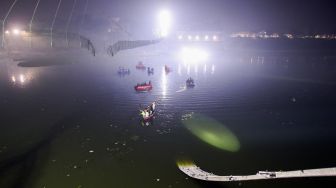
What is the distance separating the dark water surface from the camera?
18.3 metres

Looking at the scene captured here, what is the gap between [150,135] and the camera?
25469 mm

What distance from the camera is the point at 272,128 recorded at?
2817 centimetres

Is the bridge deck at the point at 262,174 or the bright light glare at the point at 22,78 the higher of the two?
the bright light glare at the point at 22,78

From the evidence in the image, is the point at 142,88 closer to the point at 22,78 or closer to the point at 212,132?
the point at 212,132

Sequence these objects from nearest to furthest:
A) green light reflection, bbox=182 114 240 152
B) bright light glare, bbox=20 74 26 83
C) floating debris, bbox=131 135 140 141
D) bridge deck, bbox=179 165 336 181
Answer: bridge deck, bbox=179 165 336 181 → green light reflection, bbox=182 114 240 152 → floating debris, bbox=131 135 140 141 → bright light glare, bbox=20 74 26 83

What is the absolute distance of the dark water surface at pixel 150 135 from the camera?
18328mm

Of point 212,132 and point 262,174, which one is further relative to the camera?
point 212,132

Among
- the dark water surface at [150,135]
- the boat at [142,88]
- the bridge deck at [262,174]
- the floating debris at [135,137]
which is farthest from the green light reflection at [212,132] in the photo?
the boat at [142,88]

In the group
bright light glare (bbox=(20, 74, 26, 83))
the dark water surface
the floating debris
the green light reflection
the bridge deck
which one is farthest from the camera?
bright light glare (bbox=(20, 74, 26, 83))

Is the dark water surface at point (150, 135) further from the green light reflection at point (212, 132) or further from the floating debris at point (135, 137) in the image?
the green light reflection at point (212, 132)

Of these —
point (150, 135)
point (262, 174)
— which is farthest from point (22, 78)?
point (262, 174)

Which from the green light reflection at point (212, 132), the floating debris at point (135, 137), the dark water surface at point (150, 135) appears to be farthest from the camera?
the floating debris at point (135, 137)

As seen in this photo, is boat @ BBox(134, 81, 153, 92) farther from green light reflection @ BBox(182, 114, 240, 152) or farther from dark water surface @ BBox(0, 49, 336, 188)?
green light reflection @ BBox(182, 114, 240, 152)

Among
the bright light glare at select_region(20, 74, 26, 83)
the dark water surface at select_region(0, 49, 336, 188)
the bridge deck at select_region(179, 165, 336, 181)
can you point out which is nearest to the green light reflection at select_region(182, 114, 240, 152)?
the dark water surface at select_region(0, 49, 336, 188)
